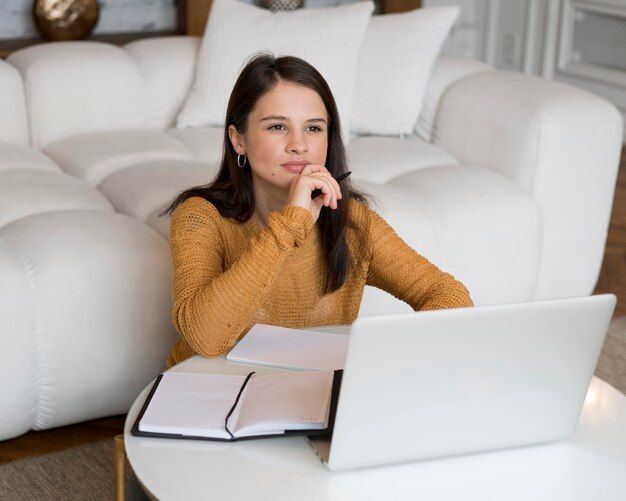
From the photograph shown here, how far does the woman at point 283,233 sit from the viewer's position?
5.03 ft

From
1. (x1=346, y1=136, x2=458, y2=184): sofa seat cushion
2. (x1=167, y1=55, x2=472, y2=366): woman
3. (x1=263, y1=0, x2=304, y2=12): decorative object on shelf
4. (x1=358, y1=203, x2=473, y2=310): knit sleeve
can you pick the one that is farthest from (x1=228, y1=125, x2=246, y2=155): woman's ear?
(x1=263, y1=0, x2=304, y2=12): decorative object on shelf

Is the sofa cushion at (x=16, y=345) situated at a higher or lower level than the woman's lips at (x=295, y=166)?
lower

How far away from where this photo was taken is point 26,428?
2.11 metres

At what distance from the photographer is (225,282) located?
1.51m

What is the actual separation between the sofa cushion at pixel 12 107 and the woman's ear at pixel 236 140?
1.29 m

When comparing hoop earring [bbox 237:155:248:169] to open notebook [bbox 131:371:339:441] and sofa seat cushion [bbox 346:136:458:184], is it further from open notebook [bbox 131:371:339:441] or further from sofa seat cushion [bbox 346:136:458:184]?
sofa seat cushion [bbox 346:136:458:184]

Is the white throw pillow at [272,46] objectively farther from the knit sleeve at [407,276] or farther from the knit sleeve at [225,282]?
the knit sleeve at [225,282]

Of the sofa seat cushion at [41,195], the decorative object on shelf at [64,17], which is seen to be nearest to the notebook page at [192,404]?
the sofa seat cushion at [41,195]

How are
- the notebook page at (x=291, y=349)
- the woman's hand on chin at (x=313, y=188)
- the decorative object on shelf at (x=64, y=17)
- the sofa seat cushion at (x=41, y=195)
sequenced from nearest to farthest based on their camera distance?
the notebook page at (x=291, y=349), the woman's hand on chin at (x=313, y=188), the sofa seat cushion at (x=41, y=195), the decorative object on shelf at (x=64, y=17)

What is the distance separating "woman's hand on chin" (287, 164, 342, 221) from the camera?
5.10 ft

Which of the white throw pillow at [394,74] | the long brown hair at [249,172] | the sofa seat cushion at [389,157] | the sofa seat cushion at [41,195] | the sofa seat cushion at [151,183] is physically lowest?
the sofa seat cushion at [389,157]

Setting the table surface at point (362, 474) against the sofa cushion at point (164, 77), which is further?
the sofa cushion at point (164, 77)

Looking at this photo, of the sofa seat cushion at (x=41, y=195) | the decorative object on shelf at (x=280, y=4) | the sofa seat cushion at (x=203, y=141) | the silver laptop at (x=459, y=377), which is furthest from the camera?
the decorative object on shelf at (x=280, y=4)

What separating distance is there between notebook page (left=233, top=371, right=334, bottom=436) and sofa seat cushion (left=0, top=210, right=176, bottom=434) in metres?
0.81
